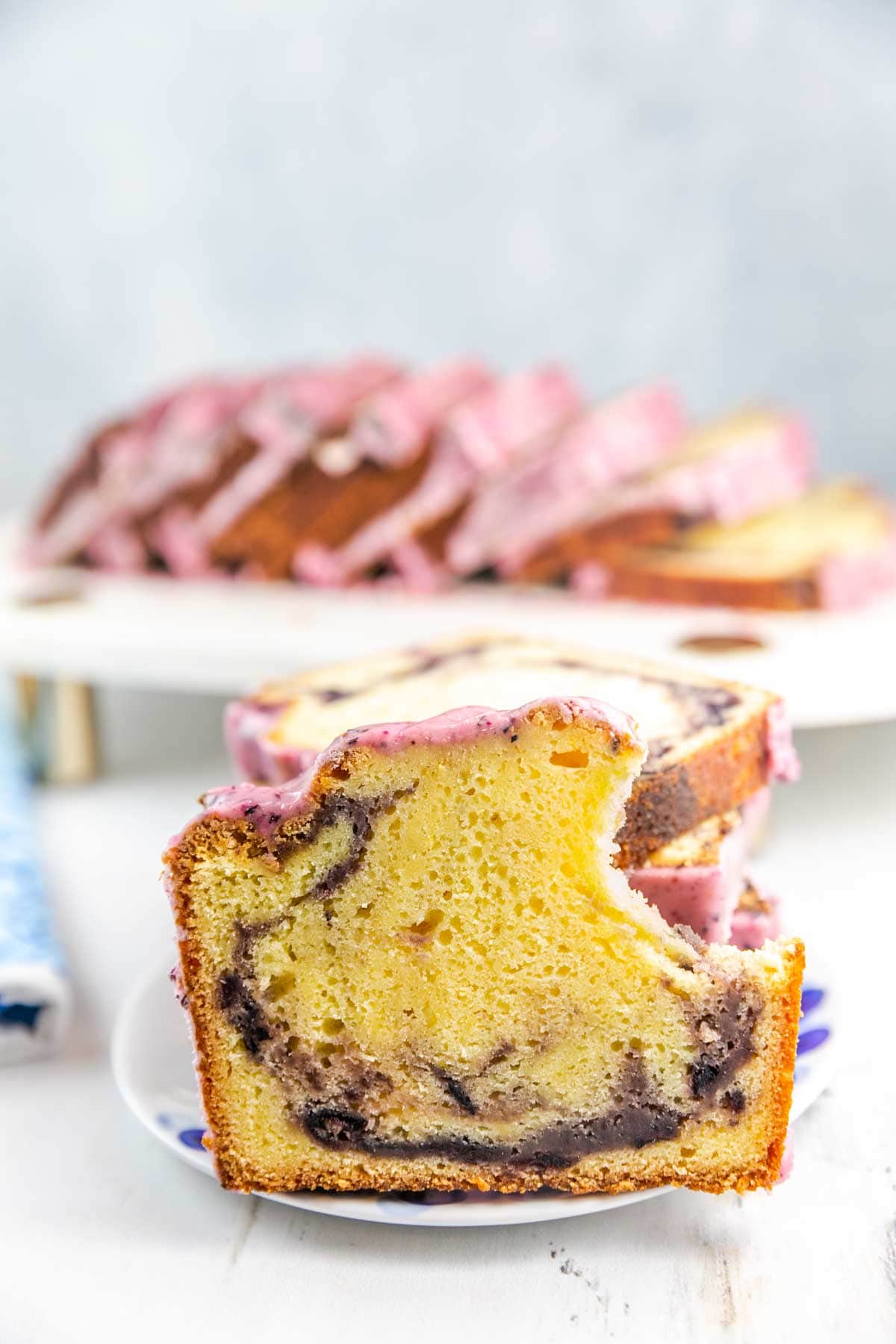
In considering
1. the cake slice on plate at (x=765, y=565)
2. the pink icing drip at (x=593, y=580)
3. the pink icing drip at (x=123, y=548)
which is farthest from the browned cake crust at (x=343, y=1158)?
the pink icing drip at (x=123, y=548)

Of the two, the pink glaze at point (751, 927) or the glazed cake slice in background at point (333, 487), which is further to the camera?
the glazed cake slice in background at point (333, 487)

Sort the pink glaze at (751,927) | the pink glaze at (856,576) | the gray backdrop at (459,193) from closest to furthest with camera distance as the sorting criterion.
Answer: the pink glaze at (751,927) < the pink glaze at (856,576) < the gray backdrop at (459,193)

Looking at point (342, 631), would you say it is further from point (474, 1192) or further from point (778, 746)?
point (474, 1192)

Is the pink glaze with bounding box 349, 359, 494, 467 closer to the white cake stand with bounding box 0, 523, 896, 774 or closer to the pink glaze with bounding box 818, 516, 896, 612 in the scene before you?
the white cake stand with bounding box 0, 523, 896, 774

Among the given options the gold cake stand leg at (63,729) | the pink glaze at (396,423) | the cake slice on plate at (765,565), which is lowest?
the gold cake stand leg at (63,729)

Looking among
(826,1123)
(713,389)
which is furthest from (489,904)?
(713,389)

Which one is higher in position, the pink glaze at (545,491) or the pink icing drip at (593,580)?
the pink glaze at (545,491)

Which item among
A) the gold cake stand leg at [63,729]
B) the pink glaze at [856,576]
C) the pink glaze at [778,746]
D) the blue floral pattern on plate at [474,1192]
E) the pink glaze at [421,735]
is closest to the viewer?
the pink glaze at [421,735]

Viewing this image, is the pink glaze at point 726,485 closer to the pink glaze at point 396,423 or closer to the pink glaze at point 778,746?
the pink glaze at point 396,423
